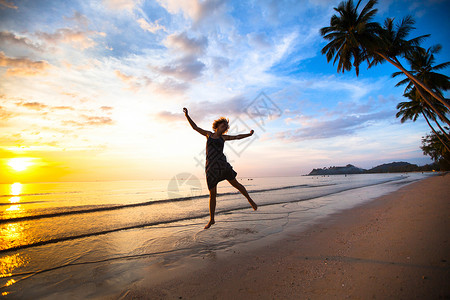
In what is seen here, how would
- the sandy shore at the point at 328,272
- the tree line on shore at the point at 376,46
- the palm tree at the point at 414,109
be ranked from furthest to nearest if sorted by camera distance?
1. the palm tree at the point at 414,109
2. the tree line on shore at the point at 376,46
3. the sandy shore at the point at 328,272

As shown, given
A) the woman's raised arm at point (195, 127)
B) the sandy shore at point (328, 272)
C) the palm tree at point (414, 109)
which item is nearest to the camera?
the sandy shore at point (328, 272)

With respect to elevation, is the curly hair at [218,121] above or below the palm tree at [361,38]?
below

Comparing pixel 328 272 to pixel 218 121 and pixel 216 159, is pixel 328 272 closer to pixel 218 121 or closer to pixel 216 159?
pixel 216 159

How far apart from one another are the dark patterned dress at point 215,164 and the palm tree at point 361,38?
52.6ft

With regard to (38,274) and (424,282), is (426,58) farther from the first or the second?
(38,274)

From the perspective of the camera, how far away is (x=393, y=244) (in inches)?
118

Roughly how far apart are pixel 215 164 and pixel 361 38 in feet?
57.3

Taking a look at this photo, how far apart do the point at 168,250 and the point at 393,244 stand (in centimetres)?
395

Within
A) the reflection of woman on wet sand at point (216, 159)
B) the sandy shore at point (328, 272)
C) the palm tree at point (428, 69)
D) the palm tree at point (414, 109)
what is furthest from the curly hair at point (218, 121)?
the palm tree at point (414, 109)

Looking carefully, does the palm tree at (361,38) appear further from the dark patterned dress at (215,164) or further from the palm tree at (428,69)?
the dark patterned dress at (215,164)

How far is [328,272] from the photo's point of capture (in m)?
2.36

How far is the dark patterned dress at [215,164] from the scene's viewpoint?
14.2 feet

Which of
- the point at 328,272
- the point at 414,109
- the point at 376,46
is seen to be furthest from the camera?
the point at 414,109

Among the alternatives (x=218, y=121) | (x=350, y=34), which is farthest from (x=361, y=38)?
(x=218, y=121)
